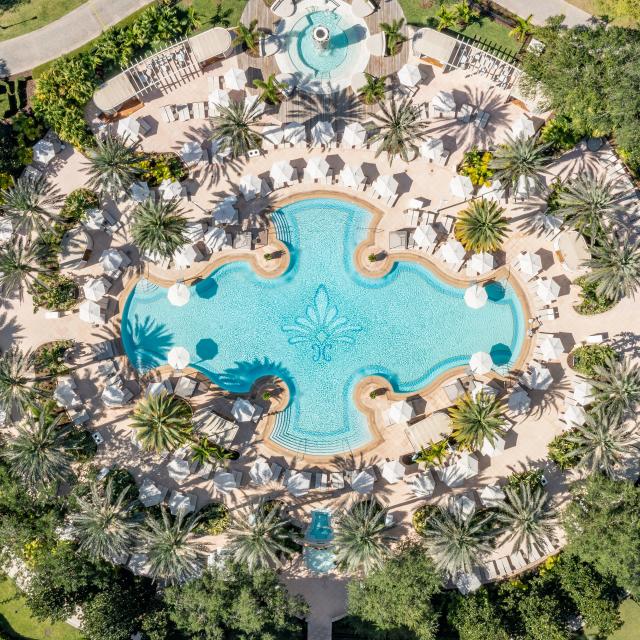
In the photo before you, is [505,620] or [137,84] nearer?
[505,620]

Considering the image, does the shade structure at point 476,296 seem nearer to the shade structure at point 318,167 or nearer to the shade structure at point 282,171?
the shade structure at point 318,167

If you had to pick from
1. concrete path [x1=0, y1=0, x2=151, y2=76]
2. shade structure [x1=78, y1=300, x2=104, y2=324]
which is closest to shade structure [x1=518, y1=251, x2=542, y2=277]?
shade structure [x1=78, y1=300, x2=104, y2=324]

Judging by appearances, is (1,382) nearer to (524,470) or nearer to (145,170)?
(145,170)

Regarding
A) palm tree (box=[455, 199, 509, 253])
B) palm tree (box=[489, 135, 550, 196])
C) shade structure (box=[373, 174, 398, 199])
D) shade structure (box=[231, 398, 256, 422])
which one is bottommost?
shade structure (box=[231, 398, 256, 422])

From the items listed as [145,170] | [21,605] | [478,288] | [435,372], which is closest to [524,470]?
[435,372]

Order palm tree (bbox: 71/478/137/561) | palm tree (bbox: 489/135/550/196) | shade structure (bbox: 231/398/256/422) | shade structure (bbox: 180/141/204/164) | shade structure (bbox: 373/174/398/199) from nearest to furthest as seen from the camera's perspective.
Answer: palm tree (bbox: 71/478/137/561)
palm tree (bbox: 489/135/550/196)
shade structure (bbox: 231/398/256/422)
shade structure (bbox: 373/174/398/199)
shade structure (bbox: 180/141/204/164)

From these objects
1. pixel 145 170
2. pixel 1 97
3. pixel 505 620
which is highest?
A: pixel 1 97

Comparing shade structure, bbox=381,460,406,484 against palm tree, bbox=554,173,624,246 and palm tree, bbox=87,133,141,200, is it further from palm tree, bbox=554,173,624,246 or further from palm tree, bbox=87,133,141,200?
palm tree, bbox=87,133,141,200
